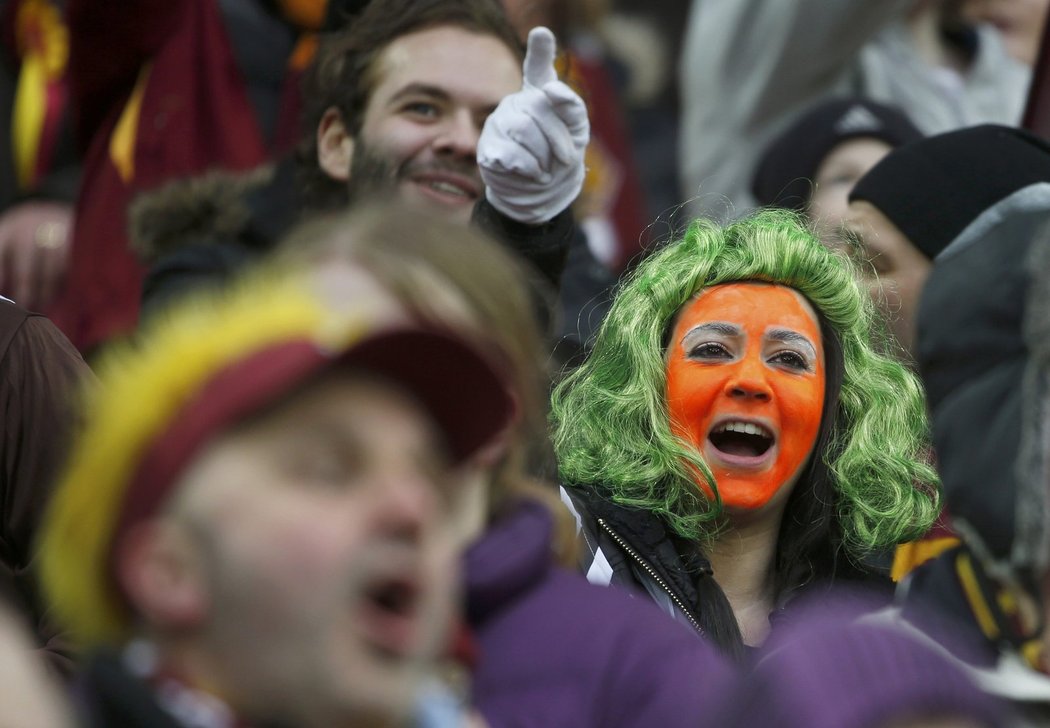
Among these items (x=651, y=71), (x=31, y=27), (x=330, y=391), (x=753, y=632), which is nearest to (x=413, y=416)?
(x=330, y=391)

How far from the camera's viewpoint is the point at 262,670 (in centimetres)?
136

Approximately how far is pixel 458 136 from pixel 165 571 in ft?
8.76

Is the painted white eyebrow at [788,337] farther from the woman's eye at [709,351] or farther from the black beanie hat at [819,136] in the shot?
the black beanie hat at [819,136]

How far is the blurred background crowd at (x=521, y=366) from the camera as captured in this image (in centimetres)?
138

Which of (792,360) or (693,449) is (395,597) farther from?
(792,360)

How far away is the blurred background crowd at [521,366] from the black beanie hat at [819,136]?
0.01m

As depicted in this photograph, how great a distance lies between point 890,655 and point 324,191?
2.95 m

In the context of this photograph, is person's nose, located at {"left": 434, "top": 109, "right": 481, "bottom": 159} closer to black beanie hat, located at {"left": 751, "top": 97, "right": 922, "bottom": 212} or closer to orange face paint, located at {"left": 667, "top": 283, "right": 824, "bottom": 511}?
orange face paint, located at {"left": 667, "top": 283, "right": 824, "bottom": 511}

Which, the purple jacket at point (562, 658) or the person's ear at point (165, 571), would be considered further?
the purple jacket at point (562, 658)

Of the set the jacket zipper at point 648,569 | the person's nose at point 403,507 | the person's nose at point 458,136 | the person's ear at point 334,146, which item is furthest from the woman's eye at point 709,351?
the person's nose at point 403,507

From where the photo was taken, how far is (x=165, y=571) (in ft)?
4.55

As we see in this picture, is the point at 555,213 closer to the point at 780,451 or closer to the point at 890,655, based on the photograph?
the point at 780,451

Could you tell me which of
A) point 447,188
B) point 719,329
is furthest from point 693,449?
point 447,188

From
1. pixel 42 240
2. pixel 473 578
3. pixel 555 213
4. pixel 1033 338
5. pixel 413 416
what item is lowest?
pixel 42 240
